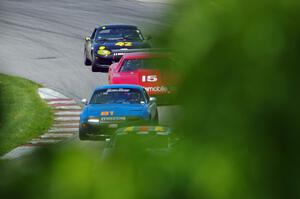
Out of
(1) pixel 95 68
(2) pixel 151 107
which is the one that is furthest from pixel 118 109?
(1) pixel 95 68

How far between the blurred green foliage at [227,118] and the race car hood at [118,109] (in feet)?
67.0

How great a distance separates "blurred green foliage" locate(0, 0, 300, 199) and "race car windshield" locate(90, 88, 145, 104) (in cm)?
2134

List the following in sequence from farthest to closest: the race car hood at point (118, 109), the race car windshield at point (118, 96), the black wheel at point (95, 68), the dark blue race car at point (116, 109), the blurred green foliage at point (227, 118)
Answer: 1. the black wheel at point (95, 68)
2. the race car windshield at point (118, 96)
3. the race car hood at point (118, 109)
4. the dark blue race car at point (116, 109)
5. the blurred green foliage at point (227, 118)

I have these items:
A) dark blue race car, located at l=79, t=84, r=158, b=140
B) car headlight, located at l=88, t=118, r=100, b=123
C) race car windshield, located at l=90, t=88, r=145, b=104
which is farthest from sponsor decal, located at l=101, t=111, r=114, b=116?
race car windshield, located at l=90, t=88, r=145, b=104

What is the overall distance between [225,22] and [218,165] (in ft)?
0.48

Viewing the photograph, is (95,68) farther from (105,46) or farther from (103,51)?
(105,46)

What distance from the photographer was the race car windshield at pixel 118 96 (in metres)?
22.5

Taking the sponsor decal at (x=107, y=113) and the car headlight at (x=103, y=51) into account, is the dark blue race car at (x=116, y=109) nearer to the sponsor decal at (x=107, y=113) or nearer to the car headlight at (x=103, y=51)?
the sponsor decal at (x=107, y=113)

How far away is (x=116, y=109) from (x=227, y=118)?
20.7 metres

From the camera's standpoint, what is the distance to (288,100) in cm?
100

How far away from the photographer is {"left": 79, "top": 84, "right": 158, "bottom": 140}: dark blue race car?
21.4 meters

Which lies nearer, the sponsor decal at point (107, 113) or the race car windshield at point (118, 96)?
the sponsor decal at point (107, 113)

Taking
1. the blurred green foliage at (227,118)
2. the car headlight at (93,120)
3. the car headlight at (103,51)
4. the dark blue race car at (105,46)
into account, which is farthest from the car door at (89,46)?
the blurred green foliage at (227,118)

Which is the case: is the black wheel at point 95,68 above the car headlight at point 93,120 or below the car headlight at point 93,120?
below
